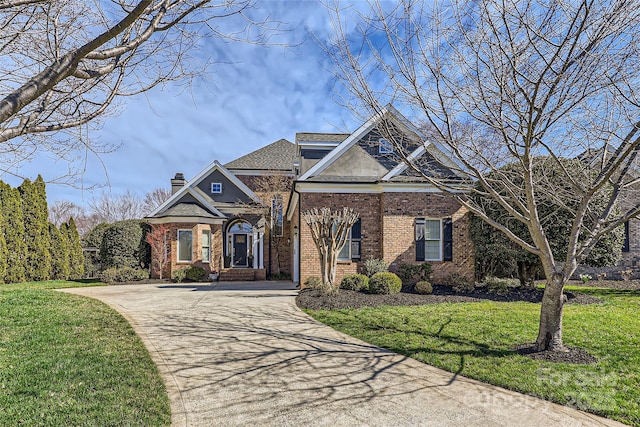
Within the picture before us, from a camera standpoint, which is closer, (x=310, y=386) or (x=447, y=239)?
(x=310, y=386)

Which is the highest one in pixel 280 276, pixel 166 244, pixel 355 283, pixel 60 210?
pixel 60 210

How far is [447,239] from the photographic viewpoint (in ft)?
45.8

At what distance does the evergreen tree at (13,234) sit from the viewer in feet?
56.5

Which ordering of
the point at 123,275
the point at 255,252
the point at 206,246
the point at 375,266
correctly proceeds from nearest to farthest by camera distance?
the point at 375,266 < the point at 123,275 < the point at 206,246 < the point at 255,252

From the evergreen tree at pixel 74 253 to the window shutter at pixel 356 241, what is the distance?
15.4m

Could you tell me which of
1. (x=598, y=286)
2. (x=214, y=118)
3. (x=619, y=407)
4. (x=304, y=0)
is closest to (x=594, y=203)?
(x=598, y=286)

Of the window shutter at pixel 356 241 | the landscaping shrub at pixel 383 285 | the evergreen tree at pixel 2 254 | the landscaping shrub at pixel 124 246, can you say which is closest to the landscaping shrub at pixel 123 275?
the landscaping shrub at pixel 124 246

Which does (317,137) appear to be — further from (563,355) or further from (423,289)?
(563,355)

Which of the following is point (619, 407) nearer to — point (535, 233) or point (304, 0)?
point (535, 233)

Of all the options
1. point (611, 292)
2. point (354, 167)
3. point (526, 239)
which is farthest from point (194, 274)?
point (611, 292)

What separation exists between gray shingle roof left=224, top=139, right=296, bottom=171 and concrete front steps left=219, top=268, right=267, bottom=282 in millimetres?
8344

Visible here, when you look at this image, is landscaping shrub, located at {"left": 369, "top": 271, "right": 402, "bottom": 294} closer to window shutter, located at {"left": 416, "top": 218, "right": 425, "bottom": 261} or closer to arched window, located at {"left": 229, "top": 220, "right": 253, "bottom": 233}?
window shutter, located at {"left": 416, "top": 218, "right": 425, "bottom": 261}

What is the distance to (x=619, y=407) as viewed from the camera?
12.8ft

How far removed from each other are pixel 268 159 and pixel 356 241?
47.5 ft
